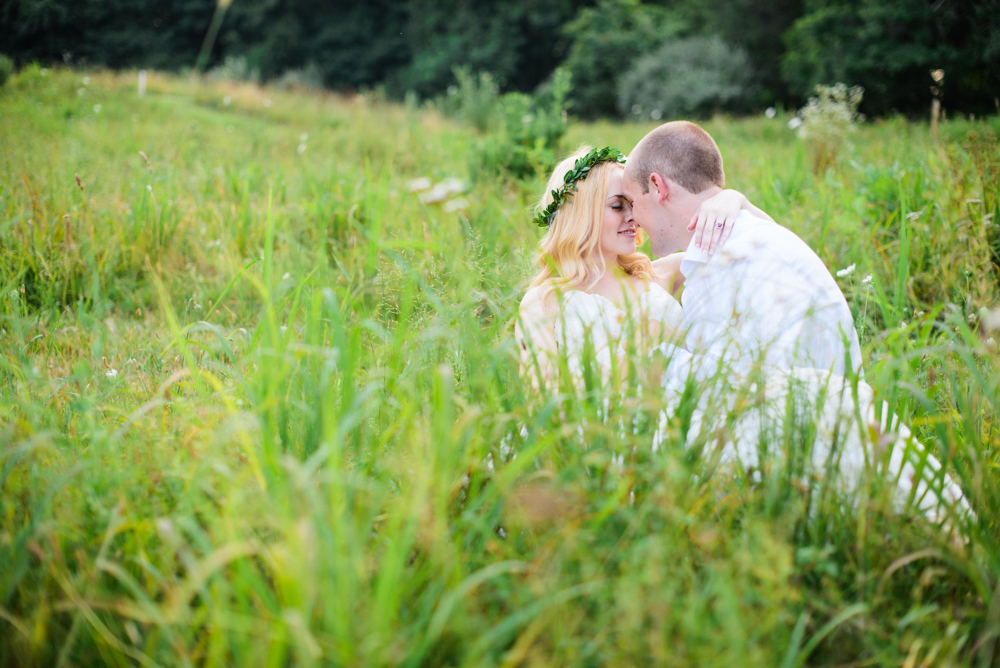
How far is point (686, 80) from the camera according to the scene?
1703cm

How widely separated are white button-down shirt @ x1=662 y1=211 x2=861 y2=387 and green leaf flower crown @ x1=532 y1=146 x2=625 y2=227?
1.97ft

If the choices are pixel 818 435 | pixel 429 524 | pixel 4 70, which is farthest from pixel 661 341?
pixel 4 70

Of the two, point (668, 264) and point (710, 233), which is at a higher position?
point (710, 233)

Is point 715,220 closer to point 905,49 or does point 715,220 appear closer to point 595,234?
point 595,234

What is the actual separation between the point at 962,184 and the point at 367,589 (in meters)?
4.02

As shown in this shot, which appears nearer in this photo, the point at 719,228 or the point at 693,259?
the point at 719,228

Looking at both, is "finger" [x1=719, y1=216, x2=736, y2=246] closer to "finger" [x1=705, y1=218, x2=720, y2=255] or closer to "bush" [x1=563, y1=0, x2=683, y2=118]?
"finger" [x1=705, y1=218, x2=720, y2=255]

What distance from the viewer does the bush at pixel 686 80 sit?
17062 millimetres

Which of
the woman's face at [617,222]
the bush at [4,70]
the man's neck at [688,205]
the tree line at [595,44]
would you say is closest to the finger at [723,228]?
the man's neck at [688,205]

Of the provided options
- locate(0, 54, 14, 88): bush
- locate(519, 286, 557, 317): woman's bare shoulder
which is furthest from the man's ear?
locate(0, 54, 14, 88): bush

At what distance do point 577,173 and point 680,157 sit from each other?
467mm

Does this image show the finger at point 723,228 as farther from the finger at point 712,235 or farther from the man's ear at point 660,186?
the man's ear at point 660,186

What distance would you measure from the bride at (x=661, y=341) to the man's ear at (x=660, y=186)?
0.16 metres

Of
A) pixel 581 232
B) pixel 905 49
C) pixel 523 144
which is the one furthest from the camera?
pixel 905 49
